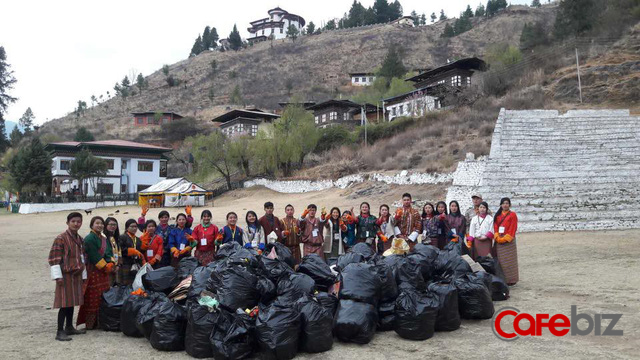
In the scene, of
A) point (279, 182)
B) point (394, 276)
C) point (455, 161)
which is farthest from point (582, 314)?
point (279, 182)

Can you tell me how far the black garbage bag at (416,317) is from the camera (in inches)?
168

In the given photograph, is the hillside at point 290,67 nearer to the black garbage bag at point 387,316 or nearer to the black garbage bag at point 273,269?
the black garbage bag at point 273,269

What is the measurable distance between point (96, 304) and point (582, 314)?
554cm

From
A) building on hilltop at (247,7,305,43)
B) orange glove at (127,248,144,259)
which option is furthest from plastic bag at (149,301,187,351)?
building on hilltop at (247,7,305,43)

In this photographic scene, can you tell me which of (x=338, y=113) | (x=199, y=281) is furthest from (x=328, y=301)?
(x=338, y=113)

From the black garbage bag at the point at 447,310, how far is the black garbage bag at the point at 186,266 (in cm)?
315

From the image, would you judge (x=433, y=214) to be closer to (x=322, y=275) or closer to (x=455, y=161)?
(x=322, y=275)

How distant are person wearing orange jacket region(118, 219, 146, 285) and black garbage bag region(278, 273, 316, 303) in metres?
2.46

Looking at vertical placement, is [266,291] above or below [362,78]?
below

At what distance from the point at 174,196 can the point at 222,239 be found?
26.3m

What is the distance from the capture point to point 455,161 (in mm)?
23125

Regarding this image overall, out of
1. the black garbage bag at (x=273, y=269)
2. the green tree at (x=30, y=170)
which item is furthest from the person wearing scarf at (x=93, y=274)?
the green tree at (x=30, y=170)

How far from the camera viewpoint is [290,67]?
298 ft

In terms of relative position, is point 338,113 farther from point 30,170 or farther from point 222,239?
point 222,239
